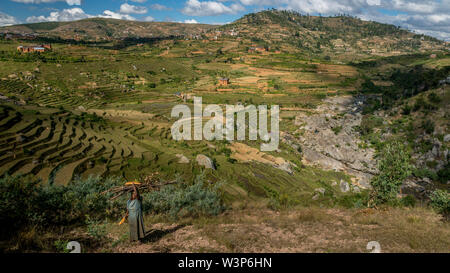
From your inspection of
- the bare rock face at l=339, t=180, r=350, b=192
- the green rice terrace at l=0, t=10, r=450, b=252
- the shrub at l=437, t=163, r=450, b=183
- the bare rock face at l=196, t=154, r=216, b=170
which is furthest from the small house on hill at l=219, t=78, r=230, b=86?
the shrub at l=437, t=163, r=450, b=183

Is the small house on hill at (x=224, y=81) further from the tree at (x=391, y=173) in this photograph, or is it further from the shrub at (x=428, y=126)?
the tree at (x=391, y=173)

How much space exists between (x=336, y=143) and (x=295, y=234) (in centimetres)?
3699

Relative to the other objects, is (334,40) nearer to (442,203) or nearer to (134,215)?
(442,203)

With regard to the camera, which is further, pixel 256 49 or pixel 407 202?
pixel 256 49

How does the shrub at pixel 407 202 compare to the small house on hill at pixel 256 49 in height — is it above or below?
below

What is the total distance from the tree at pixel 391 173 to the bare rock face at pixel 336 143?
18682 millimetres

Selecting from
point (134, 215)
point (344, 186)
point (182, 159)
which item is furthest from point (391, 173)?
point (182, 159)

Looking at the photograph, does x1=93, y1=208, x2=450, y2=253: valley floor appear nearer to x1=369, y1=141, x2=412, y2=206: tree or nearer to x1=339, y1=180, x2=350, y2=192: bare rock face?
x1=369, y1=141, x2=412, y2=206: tree

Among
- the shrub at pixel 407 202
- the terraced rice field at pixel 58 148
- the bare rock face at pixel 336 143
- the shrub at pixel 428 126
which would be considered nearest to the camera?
the shrub at pixel 407 202

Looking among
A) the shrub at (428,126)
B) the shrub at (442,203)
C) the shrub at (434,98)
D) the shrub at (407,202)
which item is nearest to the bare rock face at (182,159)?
the shrub at (407,202)

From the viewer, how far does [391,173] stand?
12906mm

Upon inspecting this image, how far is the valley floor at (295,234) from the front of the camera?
7215mm

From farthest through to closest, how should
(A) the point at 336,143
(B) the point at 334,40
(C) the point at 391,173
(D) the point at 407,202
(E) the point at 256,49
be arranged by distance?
(B) the point at 334,40
(E) the point at 256,49
(A) the point at 336,143
(D) the point at 407,202
(C) the point at 391,173

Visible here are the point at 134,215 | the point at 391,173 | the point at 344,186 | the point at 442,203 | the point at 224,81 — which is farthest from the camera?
the point at 224,81
